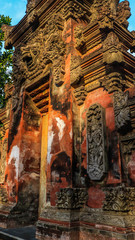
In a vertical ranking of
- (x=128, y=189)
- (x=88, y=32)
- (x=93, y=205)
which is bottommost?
(x=93, y=205)

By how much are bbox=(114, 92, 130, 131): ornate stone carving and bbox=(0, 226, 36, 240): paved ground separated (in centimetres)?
384

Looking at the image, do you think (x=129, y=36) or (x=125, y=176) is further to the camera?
(x=129, y=36)

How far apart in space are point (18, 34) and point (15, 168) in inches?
255

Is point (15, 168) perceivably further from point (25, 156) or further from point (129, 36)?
point (129, 36)

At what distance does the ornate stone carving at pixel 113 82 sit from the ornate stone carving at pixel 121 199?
2.39m

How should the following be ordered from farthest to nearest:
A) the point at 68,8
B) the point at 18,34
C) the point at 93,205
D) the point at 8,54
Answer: the point at 8,54
the point at 18,34
the point at 68,8
the point at 93,205

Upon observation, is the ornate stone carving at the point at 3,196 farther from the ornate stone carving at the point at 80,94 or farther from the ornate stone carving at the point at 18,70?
the ornate stone carving at the point at 80,94

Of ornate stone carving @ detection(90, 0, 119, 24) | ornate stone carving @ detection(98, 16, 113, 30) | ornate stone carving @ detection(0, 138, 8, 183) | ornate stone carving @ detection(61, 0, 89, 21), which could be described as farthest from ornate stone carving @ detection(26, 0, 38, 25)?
ornate stone carving @ detection(0, 138, 8, 183)

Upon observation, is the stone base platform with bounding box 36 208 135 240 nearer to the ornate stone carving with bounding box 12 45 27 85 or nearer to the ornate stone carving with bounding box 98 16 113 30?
the ornate stone carving with bounding box 98 16 113 30

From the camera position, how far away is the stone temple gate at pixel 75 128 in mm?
4742

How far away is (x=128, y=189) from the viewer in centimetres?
448

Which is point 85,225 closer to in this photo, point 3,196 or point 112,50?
point 3,196

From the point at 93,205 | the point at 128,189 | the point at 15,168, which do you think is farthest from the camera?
the point at 15,168

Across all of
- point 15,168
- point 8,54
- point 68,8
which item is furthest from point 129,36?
point 8,54
